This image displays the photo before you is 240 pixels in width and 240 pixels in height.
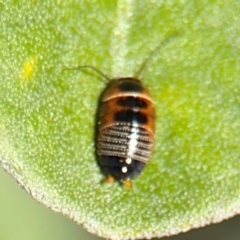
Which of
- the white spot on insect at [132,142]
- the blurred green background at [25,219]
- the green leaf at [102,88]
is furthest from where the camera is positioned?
the blurred green background at [25,219]

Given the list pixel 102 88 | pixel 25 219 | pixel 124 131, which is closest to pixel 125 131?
pixel 124 131

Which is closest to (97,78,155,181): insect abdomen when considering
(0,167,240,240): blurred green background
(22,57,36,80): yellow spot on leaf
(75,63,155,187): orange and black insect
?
Answer: (75,63,155,187): orange and black insect

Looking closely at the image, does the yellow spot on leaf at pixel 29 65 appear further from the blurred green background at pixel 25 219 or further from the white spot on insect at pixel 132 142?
the blurred green background at pixel 25 219

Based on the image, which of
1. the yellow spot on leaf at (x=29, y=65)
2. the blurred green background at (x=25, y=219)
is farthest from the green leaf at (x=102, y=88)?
the blurred green background at (x=25, y=219)

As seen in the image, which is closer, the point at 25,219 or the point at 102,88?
the point at 102,88

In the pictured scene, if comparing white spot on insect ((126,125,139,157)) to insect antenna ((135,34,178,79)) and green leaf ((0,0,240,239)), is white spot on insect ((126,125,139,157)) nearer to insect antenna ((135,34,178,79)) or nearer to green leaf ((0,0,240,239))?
green leaf ((0,0,240,239))

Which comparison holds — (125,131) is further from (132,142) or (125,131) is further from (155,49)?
(155,49)
